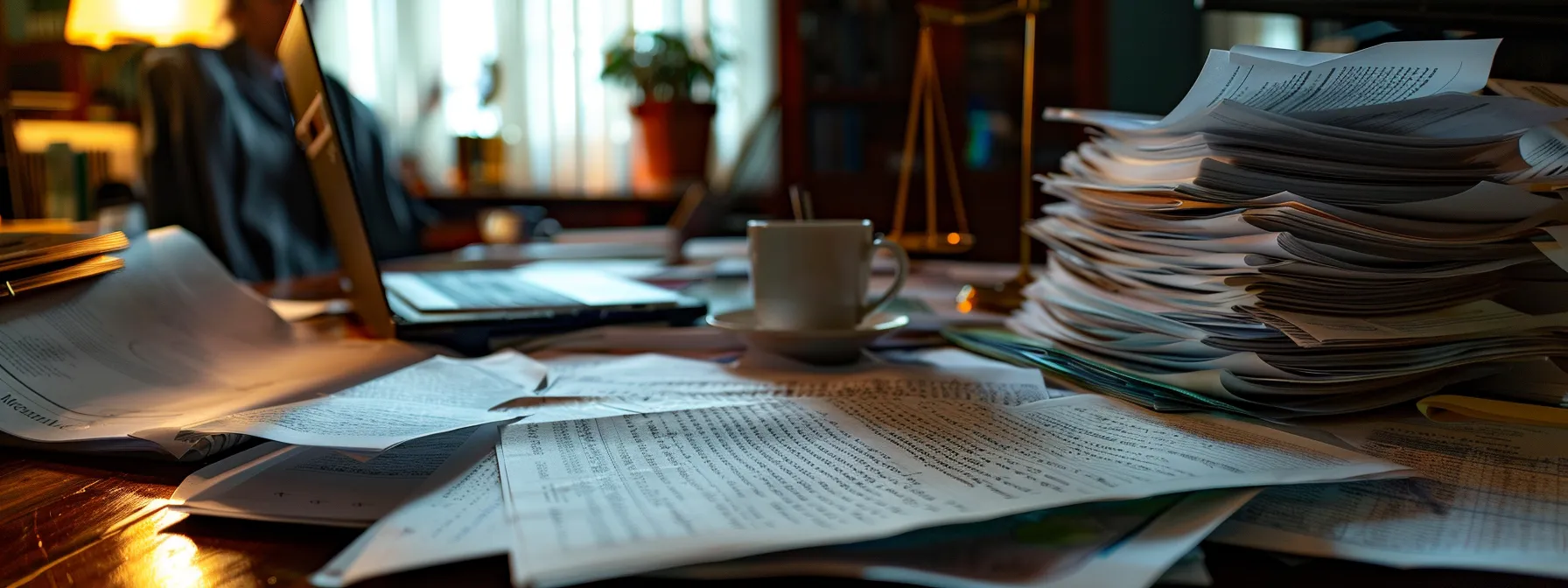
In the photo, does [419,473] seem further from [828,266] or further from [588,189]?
[588,189]

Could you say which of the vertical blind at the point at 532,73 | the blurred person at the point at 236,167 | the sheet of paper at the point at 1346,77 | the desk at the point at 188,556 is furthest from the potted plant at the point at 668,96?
the desk at the point at 188,556

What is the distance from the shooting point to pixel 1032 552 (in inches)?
11.9

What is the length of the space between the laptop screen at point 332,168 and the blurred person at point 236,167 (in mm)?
756

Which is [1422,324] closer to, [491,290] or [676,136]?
[491,290]

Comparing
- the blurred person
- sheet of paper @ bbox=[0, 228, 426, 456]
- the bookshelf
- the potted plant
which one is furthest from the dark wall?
sheet of paper @ bbox=[0, 228, 426, 456]

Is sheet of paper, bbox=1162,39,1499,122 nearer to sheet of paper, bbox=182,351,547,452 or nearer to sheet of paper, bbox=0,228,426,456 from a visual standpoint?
sheet of paper, bbox=182,351,547,452

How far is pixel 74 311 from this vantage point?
0.61 m

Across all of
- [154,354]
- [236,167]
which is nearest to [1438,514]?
[154,354]

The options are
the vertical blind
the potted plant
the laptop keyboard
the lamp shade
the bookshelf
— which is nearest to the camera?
the laptop keyboard

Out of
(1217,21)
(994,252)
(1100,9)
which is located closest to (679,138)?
(994,252)

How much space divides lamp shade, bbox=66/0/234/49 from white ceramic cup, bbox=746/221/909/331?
199 centimetres

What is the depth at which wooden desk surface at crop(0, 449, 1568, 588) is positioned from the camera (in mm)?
299

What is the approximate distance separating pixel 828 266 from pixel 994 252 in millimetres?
2358

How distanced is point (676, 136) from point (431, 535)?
9.79ft
